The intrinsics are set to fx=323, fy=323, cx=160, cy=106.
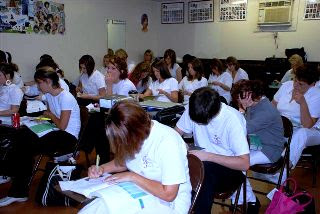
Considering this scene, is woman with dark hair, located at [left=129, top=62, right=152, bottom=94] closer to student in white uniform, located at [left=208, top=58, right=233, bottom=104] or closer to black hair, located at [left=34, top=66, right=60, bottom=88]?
student in white uniform, located at [left=208, top=58, right=233, bottom=104]

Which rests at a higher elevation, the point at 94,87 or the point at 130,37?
the point at 130,37

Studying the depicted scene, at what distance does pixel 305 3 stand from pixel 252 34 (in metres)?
1.09

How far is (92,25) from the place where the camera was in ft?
20.8

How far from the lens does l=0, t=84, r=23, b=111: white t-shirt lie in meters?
3.21

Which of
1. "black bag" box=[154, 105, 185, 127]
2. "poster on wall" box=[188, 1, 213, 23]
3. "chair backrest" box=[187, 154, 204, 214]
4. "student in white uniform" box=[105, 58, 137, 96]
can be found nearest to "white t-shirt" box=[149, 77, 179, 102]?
"student in white uniform" box=[105, 58, 137, 96]

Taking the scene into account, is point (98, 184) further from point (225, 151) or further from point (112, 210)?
point (225, 151)

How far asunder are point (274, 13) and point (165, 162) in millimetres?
5547

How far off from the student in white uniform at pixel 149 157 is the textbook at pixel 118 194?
2 cm

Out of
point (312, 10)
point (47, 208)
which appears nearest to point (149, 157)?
point (47, 208)

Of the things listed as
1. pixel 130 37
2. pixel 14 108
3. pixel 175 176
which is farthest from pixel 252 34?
pixel 175 176

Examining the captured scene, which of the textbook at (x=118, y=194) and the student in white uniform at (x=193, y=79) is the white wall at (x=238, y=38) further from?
the textbook at (x=118, y=194)

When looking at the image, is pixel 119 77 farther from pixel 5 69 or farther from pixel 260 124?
pixel 260 124

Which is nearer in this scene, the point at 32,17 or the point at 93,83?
the point at 93,83

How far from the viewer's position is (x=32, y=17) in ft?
17.2
